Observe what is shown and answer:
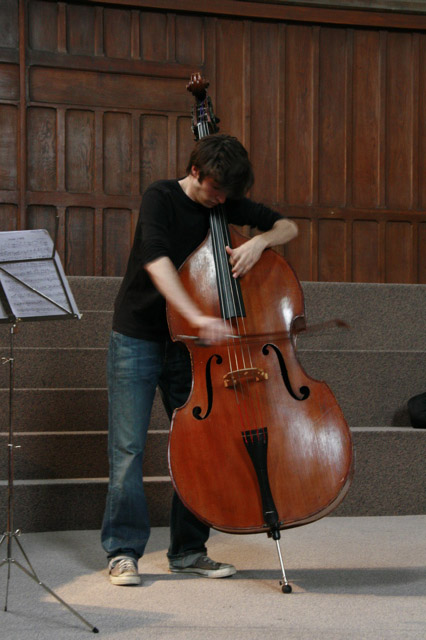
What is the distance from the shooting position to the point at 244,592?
2.09 meters

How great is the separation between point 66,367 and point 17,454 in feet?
1.73

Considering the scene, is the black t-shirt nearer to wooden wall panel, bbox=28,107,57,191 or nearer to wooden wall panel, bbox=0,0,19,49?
wooden wall panel, bbox=28,107,57,191

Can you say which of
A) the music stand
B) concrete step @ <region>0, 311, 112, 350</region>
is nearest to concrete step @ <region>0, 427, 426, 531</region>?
concrete step @ <region>0, 311, 112, 350</region>

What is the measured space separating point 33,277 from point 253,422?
2.24ft

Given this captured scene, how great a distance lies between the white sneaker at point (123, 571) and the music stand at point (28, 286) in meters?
0.31

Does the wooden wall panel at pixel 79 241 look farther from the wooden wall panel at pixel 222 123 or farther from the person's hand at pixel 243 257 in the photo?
the person's hand at pixel 243 257

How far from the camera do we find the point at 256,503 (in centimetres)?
193

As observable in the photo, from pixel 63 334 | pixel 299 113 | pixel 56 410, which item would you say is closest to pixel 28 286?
pixel 56 410

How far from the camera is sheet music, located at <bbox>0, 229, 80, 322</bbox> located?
1.91 metres

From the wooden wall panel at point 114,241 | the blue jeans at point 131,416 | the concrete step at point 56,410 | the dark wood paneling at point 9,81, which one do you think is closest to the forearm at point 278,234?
the blue jeans at point 131,416

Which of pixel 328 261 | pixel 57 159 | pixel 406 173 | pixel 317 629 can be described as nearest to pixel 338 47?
pixel 406 173

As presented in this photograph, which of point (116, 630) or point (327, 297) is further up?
point (327, 297)

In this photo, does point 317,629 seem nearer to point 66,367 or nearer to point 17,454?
point 17,454

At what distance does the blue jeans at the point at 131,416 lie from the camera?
7.37ft
